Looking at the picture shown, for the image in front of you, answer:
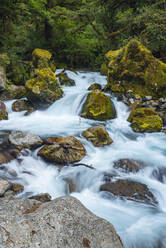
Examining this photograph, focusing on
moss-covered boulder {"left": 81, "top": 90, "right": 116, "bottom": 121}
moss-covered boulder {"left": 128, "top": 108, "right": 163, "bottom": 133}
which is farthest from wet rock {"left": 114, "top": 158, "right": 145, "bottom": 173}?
moss-covered boulder {"left": 81, "top": 90, "right": 116, "bottom": 121}

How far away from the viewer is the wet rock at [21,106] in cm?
892

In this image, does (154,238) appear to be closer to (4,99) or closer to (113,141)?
(113,141)

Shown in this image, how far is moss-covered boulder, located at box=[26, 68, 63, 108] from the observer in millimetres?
9055

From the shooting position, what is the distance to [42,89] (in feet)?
30.3

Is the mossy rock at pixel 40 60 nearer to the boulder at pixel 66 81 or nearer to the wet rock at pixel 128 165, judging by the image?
the boulder at pixel 66 81

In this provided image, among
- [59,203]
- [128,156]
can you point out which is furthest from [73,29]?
[59,203]

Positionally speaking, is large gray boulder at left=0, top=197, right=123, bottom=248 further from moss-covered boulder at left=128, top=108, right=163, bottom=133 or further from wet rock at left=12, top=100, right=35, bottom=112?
wet rock at left=12, top=100, right=35, bottom=112

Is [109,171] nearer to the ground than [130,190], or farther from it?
nearer to the ground

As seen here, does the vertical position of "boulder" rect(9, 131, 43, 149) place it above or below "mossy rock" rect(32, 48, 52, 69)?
below

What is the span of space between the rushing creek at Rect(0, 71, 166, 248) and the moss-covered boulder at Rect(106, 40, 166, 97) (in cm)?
172

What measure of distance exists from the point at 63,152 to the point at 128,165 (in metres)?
1.78

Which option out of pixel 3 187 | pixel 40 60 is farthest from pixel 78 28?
pixel 3 187

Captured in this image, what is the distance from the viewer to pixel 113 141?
21.0ft

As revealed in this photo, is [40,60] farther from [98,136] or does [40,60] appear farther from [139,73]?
[98,136]
